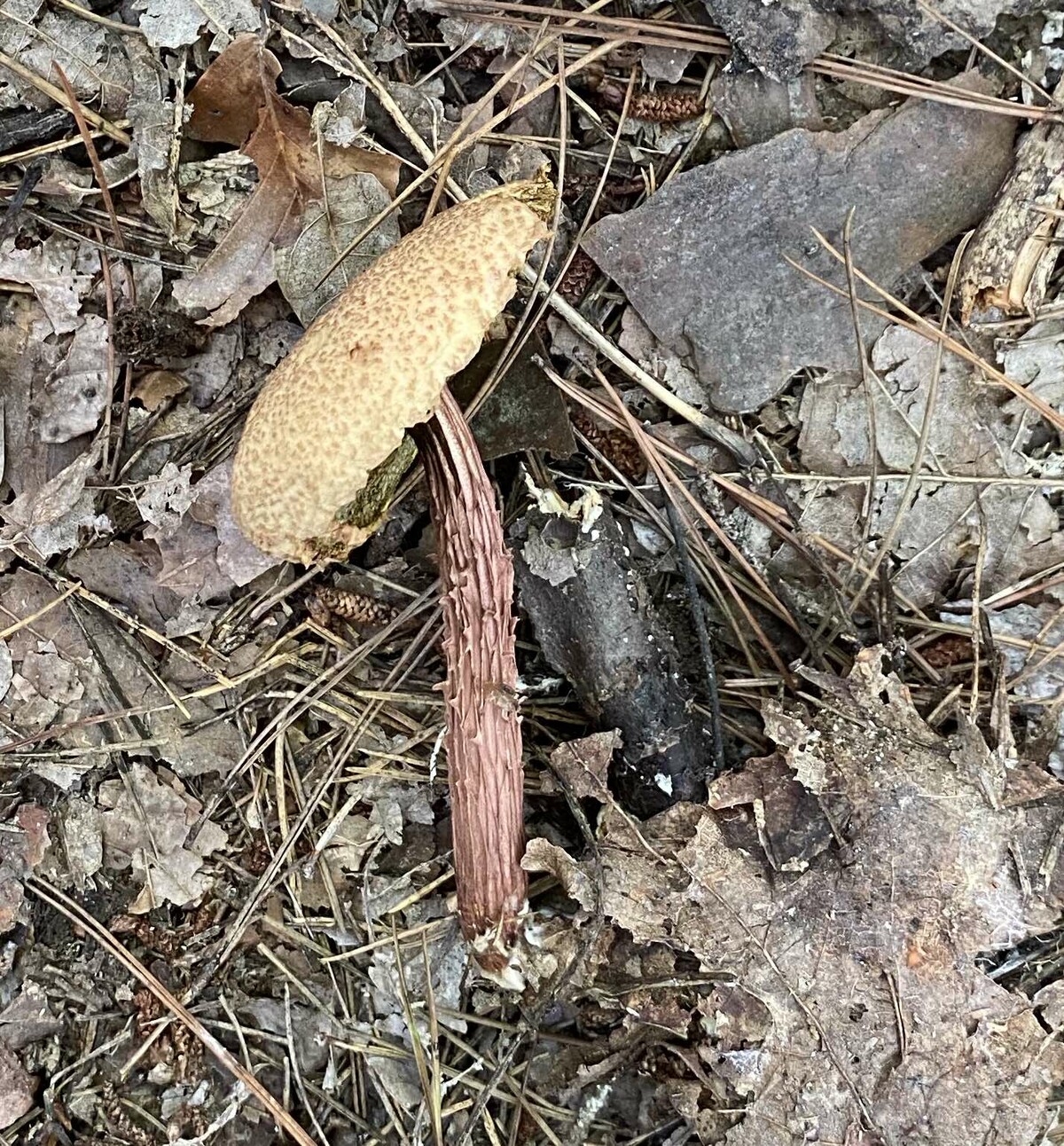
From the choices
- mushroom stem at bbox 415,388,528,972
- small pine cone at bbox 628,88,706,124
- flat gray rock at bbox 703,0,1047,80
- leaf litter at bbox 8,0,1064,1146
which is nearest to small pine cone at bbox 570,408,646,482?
leaf litter at bbox 8,0,1064,1146

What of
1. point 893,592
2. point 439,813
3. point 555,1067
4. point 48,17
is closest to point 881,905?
point 893,592

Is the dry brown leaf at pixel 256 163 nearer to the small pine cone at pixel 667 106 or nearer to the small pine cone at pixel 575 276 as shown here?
the small pine cone at pixel 575 276

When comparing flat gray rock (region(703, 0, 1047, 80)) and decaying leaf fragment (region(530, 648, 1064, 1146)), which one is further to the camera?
flat gray rock (region(703, 0, 1047, 80))

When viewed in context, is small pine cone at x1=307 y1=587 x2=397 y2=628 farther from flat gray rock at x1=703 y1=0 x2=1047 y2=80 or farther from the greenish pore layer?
flat gray rock at x1=703 y1=0 x2=1047 y2=80

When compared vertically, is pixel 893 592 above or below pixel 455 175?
below

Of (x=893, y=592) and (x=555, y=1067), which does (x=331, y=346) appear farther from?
(x=555, y=1067)

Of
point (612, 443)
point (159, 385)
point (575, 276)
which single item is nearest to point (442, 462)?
point (612, 443)

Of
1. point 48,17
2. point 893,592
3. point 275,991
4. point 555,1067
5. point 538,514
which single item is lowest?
point 555,1067

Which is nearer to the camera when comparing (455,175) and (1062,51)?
(1062,51)
